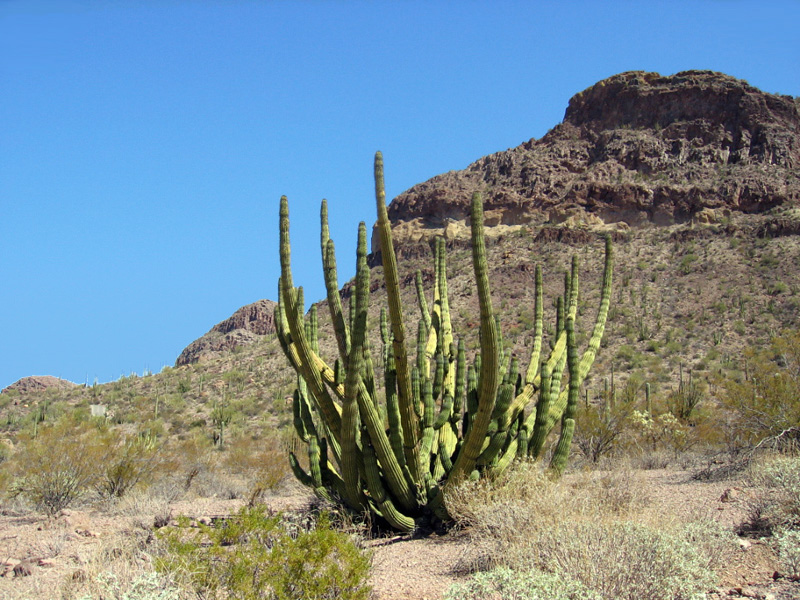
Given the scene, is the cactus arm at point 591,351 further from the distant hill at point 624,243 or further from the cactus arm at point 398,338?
the distant hill at point 624,243

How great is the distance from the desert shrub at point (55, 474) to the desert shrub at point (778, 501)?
10719 millimetres

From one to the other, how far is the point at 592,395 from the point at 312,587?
25.3 meters

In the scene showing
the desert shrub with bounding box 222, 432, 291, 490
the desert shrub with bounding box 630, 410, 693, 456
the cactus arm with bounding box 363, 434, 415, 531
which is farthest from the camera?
the desert shrub with bounding box 630, 410, 693, 456

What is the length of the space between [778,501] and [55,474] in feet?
36.9

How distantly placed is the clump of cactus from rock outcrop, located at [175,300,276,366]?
62.8 metres

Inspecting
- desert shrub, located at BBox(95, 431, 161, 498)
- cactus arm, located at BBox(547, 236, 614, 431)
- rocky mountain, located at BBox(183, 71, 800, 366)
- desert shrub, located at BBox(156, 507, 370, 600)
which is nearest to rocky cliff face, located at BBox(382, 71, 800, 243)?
rocky mountain, located at BBox(183, 71, 800, 366)

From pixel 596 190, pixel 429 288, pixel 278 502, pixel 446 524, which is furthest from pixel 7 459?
pixel 596 190

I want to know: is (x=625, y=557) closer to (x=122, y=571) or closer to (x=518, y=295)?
(x=122, y=571)

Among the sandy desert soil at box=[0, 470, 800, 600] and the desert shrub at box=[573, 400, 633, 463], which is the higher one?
the sandy desert soil at box=[0, 470, 800, 600]

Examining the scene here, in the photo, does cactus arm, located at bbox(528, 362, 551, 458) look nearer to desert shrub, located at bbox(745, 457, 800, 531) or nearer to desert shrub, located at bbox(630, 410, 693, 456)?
desert shrub, located at bbox(745, 457, 800, 531)

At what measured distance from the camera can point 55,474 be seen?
43.2 feet

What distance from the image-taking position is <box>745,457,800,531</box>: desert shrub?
766 cm

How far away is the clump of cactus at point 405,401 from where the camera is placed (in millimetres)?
7941

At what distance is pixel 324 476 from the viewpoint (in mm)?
10070
